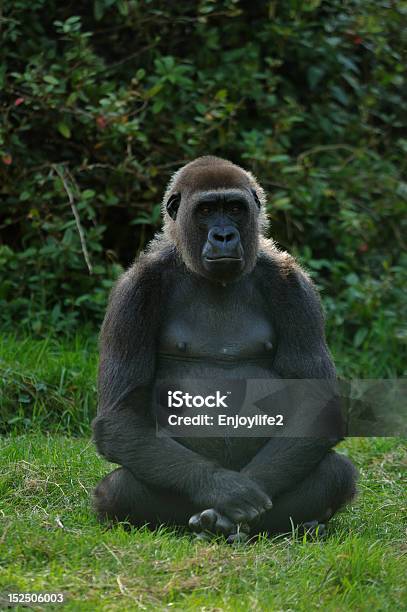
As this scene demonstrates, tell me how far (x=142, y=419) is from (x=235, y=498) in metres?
0.52

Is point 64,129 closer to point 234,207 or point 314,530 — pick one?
point 234,207

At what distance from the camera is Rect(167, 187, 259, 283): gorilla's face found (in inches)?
176

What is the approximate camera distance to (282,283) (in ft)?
15.5

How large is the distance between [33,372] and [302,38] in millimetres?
3573

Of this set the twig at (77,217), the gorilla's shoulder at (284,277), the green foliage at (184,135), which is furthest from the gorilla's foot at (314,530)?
the green foliage at (184,135)

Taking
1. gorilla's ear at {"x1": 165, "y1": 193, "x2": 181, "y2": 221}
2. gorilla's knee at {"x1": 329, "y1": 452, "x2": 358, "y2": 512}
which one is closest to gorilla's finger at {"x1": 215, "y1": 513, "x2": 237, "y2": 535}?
gorilla's knee at {"x1": 329, "y1": 452, "x2": 358, "y2": 512}

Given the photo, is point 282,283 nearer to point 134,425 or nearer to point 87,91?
point 134,425

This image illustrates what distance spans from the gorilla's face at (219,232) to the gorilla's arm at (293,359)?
199mm

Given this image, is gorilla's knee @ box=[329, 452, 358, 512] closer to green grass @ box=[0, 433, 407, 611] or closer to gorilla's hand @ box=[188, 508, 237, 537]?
green grass @ box=[0, 433, 407, 611]

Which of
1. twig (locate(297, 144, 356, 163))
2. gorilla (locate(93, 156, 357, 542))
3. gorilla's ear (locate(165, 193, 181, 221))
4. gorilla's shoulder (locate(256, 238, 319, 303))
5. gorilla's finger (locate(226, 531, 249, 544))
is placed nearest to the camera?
gorilla's finger (locate(226, 531, 249, 544))

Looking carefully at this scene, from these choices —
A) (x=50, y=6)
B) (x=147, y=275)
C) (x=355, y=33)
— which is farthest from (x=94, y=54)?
(x=147, y=275)

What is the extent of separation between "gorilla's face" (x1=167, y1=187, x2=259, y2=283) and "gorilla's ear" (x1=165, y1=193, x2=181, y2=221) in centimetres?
12

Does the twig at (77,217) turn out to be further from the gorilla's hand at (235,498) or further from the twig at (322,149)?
the gorilla's hand at (235,498)

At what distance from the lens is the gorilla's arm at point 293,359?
176 inches
